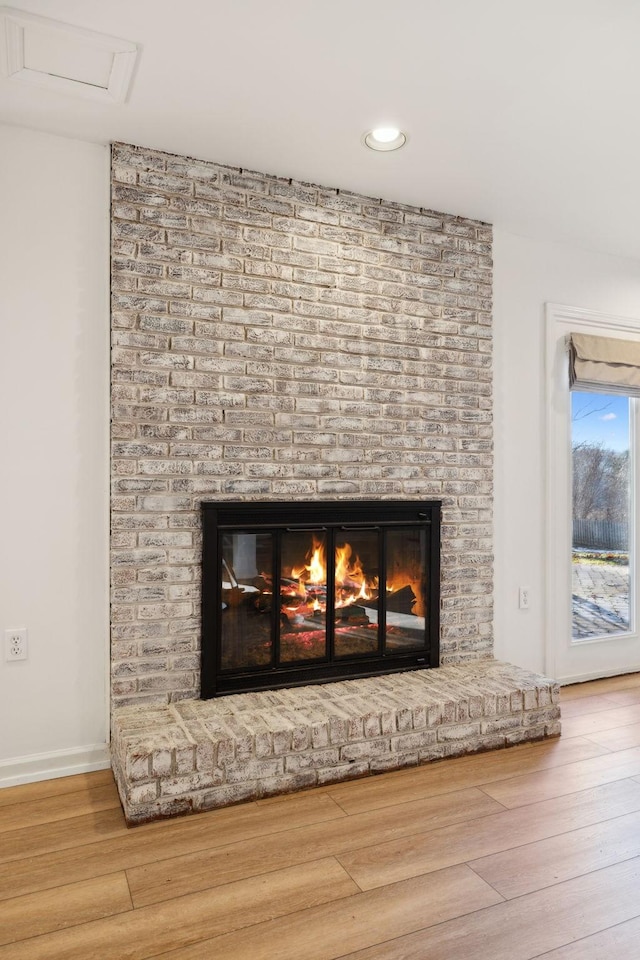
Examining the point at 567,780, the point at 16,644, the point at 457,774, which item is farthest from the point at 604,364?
the point at 16,644

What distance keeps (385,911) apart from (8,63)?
2804 millimetres

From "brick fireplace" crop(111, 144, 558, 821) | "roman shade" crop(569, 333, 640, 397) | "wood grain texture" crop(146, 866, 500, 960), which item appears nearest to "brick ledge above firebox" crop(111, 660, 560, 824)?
"brick fireplace" crop(111, 144, 558, 821)

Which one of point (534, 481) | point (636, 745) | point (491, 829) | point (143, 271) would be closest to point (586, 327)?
point (534, 481)

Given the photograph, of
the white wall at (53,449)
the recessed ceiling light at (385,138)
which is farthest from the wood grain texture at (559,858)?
the recessed ceiling light at (385,138)

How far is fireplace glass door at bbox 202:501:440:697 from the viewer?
283 centimetres

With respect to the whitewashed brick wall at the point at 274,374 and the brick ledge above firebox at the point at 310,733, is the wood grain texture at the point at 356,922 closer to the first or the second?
the brick ledge above firebox at the point at 310,733

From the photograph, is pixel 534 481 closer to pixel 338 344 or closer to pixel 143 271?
pixel 338 344

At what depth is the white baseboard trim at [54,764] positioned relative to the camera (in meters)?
2.50

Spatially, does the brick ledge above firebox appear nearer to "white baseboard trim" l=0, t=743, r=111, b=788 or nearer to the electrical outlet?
"white baseboard trim" l=0, t=743, r=111, b=788

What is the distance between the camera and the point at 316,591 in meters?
3.05

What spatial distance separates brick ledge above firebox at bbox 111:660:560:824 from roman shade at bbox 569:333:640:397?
1775 mm

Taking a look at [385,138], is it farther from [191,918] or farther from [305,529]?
[191,918]

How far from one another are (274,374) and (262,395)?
0.38ft

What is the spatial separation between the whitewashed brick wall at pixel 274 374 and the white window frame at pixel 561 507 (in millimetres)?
478
